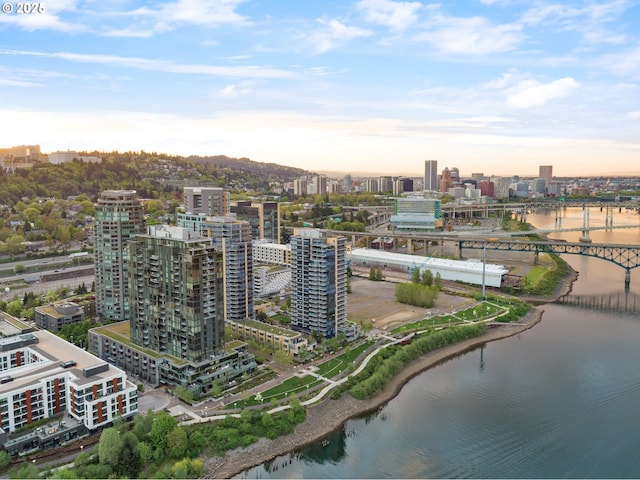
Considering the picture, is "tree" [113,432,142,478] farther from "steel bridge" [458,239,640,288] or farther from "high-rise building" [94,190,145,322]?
"steel bridge" [458,239,640,288]

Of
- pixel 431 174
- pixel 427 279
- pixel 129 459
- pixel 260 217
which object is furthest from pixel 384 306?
pixel 431 174

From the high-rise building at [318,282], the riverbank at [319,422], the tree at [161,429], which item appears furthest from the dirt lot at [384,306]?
the tree at [161,429]

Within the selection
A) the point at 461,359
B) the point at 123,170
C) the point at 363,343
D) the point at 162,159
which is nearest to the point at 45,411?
the point at 363,343

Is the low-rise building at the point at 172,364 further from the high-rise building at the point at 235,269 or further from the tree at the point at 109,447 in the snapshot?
the high-rise building at the point at 235,269

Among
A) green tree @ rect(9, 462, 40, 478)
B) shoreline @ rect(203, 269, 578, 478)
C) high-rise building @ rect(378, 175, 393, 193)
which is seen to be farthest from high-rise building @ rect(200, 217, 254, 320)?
high-rise building @ rect(378, 175, 393, 193)

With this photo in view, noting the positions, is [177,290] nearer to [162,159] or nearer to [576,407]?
Answer: [576,407]
